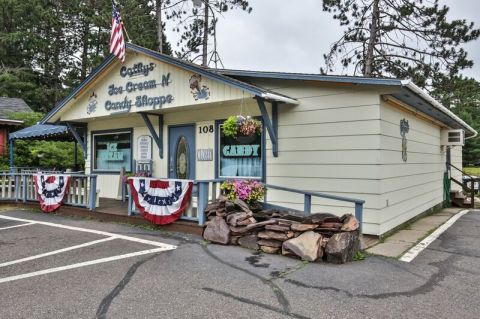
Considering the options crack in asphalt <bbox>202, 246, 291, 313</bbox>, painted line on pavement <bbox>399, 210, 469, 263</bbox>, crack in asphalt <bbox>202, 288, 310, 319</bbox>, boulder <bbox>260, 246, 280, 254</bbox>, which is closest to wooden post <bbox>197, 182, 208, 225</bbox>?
crack in asphalt <bbox>202, 246, 291, 313</bbox>

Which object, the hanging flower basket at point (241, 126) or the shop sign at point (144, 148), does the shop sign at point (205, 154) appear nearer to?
the shop sign at point (144, 148)

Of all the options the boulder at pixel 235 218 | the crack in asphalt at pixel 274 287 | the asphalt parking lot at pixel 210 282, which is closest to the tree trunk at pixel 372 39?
the asphalt parking lot at pixel 210 282

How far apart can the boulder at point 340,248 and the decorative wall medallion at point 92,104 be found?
24.4ft

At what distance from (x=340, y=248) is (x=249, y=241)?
147 centimetres

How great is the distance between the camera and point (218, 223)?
20.6ft

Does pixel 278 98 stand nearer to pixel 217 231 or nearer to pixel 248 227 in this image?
pixel 248 227

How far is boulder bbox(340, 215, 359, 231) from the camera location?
529 centimetres

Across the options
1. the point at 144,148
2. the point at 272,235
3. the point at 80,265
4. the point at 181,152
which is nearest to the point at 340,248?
the point at 272,235

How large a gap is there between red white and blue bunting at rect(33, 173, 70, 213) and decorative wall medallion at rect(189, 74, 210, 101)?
12.6 ft

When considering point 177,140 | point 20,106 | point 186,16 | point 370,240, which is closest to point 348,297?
point 370,240

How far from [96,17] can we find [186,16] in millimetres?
7922

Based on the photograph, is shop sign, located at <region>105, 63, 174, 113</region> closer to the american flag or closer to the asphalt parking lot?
the american flag

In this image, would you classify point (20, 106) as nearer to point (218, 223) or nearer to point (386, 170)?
point (218, 223)

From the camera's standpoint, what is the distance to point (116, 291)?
402 centimetres
